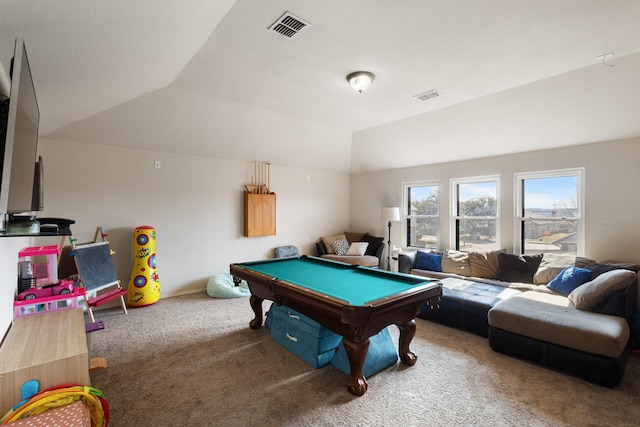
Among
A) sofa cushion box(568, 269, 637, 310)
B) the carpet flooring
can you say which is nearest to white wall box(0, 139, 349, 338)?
the carpet flooring

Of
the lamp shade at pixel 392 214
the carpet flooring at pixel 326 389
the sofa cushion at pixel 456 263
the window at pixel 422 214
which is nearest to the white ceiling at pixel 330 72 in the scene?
the window at pixel 422 214

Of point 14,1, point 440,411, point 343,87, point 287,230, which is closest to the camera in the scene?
point 14,1

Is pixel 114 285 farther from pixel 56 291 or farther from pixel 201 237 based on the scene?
pixel 56 291

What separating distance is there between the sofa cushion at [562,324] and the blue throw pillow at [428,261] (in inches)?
62.3

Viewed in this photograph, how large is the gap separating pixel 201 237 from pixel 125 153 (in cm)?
171

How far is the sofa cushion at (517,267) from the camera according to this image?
405 centimetres

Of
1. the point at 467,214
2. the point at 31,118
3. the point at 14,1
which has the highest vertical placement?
the point at 14,1

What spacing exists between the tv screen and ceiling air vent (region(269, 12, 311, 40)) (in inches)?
62.4

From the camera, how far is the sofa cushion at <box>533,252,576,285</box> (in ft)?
12.3

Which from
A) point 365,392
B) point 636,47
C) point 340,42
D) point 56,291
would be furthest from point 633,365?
point 56,291

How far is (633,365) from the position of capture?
270cm

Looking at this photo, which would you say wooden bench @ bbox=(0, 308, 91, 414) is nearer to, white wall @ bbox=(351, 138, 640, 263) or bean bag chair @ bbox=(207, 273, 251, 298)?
bean bag chair @ bbox=(207, 273, 251, 298)

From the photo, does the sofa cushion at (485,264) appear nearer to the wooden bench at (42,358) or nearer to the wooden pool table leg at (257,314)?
the wooden pool table leg at (257,314)

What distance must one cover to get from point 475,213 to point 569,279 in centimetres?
192
